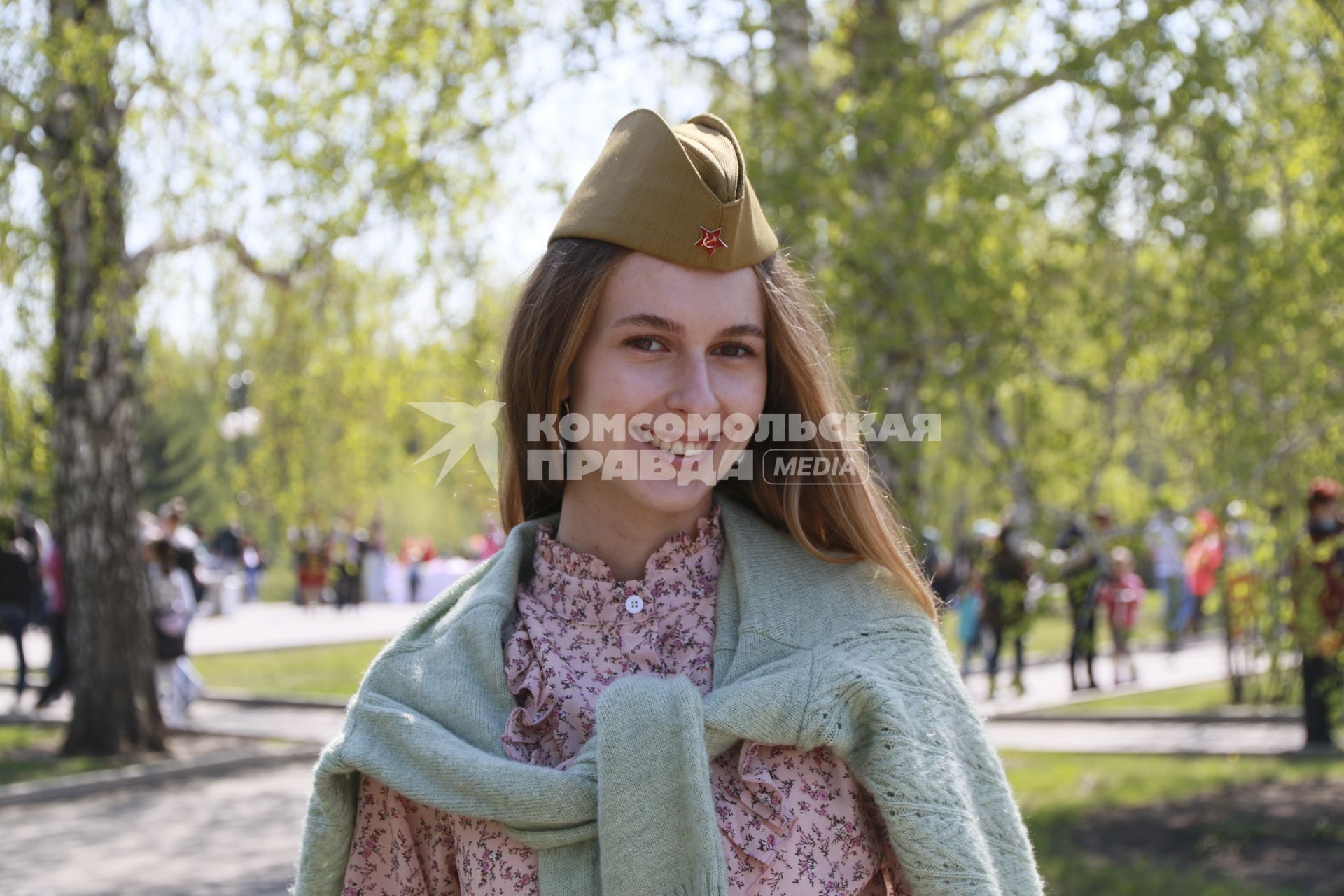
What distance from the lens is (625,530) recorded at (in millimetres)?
2266

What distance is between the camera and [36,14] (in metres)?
9.99

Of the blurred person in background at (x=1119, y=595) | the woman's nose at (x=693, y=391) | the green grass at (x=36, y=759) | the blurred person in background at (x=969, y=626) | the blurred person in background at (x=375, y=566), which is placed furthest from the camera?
the blurred person in background at (x=375, y=566)

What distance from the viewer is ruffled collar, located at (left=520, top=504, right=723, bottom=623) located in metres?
2.23

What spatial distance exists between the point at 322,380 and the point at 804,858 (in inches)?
405

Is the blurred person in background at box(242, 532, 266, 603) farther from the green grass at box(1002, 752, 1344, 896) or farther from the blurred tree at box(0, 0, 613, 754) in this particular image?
the green grass at box(1002, 752, 1344, 896)

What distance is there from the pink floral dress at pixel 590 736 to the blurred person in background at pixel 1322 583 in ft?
18.3

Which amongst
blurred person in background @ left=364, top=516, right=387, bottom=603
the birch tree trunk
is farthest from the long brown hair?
blurred person in background @ left=364, top=516, right=387, bottom=603

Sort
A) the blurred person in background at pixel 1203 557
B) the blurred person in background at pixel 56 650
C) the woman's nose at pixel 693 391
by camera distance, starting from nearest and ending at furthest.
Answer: the woman's nose at pixel 693 391
the blurred person in background at pixel 1203 557
the blurred person in background at pixel 56 650

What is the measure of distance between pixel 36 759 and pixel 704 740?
10.8m

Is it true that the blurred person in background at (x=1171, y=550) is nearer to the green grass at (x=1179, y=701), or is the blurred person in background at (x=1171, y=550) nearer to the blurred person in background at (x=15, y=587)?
the green grass at (x=1179, y=701)

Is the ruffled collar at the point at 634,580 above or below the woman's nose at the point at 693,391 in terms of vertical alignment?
below

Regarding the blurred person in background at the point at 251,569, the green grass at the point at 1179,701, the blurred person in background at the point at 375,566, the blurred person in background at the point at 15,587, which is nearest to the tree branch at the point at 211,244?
the blurred person in background at the point at 15,587

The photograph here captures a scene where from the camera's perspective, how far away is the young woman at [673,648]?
1.97 meters

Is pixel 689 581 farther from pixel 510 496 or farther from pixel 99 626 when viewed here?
pixel 99 626
